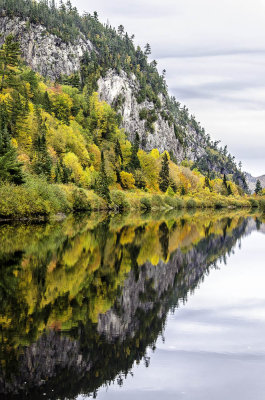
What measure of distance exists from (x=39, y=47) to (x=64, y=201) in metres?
133

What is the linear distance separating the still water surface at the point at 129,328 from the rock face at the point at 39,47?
16769 cm

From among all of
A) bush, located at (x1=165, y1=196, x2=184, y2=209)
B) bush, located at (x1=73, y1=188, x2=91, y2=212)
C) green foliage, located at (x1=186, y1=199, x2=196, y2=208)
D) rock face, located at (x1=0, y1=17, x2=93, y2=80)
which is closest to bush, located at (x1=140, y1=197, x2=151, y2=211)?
bush, located at (x1=165, y1=196, x2=184, y2=209)

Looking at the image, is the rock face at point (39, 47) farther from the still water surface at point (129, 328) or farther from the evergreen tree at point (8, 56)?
the still water surface at point (129, 328)

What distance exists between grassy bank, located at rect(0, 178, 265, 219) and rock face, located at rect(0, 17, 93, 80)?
81860 mm

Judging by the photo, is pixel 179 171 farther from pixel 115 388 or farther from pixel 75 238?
pixel 115 388

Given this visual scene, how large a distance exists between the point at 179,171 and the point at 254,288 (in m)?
133

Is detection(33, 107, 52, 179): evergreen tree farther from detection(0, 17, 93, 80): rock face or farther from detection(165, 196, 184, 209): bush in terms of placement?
detection(0, 17, 93, 80): rock face

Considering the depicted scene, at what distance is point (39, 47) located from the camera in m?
183

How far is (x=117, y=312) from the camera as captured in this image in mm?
13305

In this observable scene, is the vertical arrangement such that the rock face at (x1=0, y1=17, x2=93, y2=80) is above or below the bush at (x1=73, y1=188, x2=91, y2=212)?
above

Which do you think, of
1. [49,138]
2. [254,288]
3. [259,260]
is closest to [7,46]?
[49,138]

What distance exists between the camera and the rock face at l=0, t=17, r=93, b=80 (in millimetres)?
181125

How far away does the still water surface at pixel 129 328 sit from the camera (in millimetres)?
8945

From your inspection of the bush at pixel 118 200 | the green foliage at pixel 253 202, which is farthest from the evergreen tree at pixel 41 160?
the green foliage at pixel 253 202
